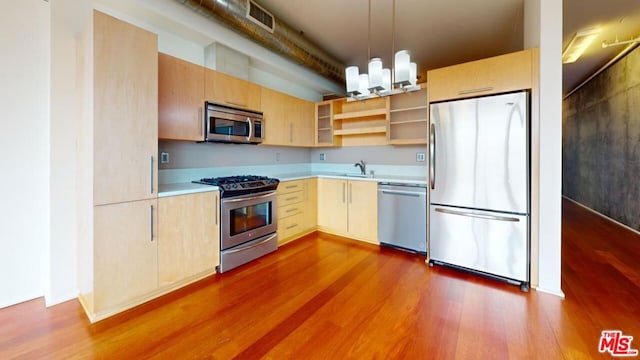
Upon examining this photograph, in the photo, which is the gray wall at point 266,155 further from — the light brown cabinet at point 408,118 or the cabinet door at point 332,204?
the cabinet door at point 332,204

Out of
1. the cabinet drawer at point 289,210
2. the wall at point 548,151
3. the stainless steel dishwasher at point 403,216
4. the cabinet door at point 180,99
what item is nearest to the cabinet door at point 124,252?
the cabinet door at point 180,99

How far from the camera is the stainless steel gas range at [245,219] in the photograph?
2.72m

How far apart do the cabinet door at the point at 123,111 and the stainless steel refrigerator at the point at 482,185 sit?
2.71 m

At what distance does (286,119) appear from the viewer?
12.9 feet

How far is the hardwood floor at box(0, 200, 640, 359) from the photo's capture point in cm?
163

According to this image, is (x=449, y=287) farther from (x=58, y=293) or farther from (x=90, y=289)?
(x=58, y=293)

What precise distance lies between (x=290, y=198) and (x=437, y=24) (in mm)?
2939

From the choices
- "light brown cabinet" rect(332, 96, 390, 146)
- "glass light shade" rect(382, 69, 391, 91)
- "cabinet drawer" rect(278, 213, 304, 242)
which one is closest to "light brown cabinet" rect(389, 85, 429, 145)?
"light brown cabinet" rect(332, 96, 390, 146)

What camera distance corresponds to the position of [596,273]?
2.65 m

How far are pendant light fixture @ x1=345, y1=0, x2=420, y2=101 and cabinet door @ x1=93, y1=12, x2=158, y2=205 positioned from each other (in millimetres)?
1765

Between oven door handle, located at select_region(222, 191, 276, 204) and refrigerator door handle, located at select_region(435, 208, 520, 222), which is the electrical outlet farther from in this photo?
refrigerator door handle, located at select_region(435, 208, 520, 222)

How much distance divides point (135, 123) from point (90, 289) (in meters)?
1.29

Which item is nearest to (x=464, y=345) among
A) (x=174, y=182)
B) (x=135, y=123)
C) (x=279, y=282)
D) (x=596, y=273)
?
(x=279, y=282)

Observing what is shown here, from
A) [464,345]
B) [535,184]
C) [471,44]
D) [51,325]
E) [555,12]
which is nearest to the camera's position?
[464,345]
